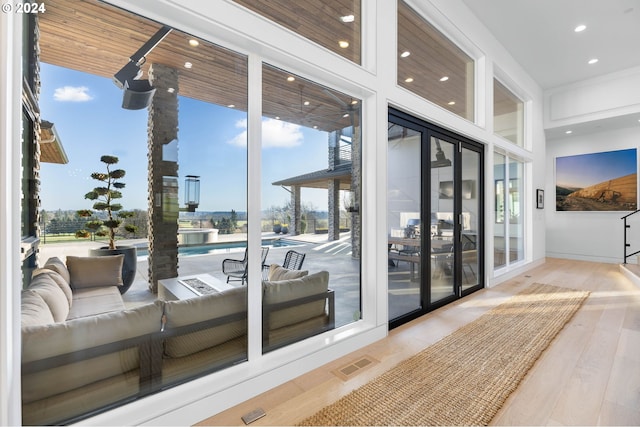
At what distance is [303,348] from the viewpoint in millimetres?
2338

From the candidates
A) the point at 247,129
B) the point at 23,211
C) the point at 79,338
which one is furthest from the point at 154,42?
the point at 79,338

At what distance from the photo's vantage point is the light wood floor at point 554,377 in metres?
1.82

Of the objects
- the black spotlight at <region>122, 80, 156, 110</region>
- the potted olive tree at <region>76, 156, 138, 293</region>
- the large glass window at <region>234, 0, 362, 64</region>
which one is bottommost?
the potted olive tree at <region>76, 156, 138, 293</region>

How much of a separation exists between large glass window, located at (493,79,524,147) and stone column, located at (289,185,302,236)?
434cm

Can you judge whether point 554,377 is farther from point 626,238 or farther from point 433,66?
point 626,238

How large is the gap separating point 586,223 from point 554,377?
704cm

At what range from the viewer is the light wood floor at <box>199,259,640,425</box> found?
1824 mm

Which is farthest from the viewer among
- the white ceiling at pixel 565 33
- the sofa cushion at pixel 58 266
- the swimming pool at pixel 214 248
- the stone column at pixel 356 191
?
the white ceiling at pixel 565 33

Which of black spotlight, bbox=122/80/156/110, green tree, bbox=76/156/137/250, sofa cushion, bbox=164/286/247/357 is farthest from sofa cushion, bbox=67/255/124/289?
black spotlight, bbox=122/80/156/110

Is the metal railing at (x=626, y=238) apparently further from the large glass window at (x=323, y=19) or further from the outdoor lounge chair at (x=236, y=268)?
the outdoor lounge chair at (x=236, y=268)

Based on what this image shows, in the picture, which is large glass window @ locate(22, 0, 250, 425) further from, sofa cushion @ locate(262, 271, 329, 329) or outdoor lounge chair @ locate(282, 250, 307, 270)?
outdoor lounge chair @ locate(282, 250, 307, 270)

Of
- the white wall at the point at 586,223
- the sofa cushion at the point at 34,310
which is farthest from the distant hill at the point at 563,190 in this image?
the sofa cushion at the point at 34,310

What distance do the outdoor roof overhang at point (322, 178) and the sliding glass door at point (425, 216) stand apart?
23.1 inches

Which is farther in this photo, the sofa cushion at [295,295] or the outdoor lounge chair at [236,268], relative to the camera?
the sofa cushion at [295,295]
